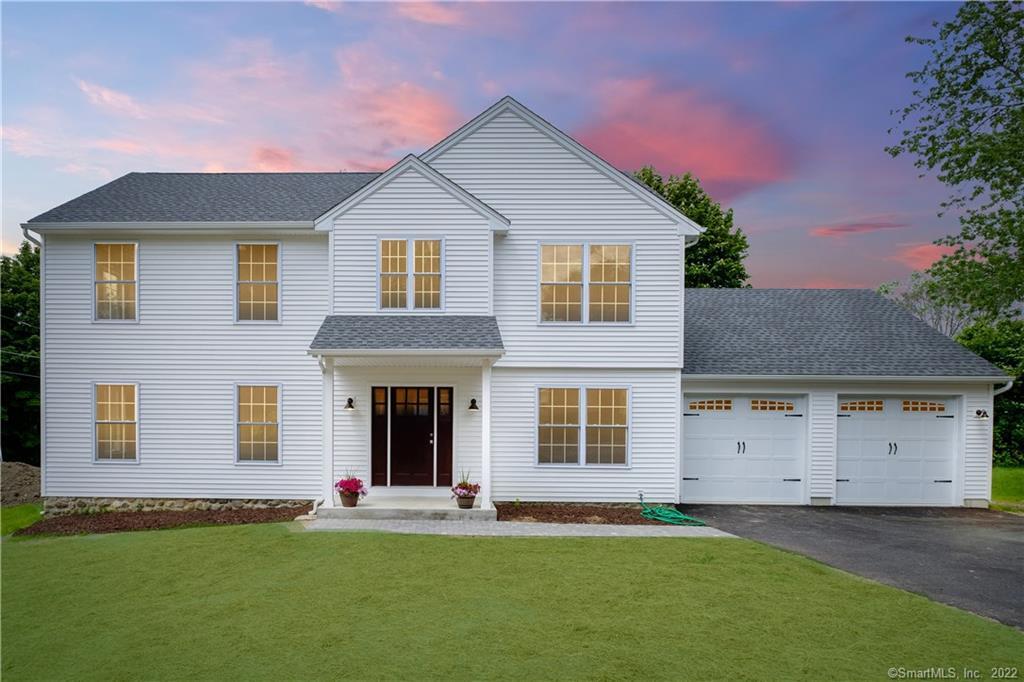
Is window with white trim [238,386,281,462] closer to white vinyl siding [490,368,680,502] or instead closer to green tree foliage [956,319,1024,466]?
white vinyl siding [490,368,680,502]

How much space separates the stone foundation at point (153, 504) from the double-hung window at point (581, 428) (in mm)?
5761

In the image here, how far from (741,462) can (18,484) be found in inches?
833

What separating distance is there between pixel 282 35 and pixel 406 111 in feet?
12.3

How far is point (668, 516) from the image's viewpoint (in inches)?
446

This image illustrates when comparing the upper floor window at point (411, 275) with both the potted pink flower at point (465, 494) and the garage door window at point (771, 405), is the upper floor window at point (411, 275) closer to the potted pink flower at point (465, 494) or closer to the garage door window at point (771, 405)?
the potted pink flower at point (465, 494)

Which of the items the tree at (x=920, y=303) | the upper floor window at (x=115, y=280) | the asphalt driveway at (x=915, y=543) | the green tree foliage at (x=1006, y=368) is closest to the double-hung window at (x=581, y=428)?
the asphalt driveway at (x=915, y=543)

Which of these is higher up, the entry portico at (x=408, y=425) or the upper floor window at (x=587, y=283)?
the upper floor window at (x=587, y=283)

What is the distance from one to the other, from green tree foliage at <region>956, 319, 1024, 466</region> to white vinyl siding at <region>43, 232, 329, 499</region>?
68.9 feet

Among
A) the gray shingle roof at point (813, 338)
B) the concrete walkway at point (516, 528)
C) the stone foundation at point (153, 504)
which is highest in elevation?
the gray shingle roof at point (813, 338)

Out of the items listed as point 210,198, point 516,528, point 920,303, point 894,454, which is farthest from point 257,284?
point 920,303

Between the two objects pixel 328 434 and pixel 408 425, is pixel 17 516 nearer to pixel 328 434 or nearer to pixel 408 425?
pixel 328 434

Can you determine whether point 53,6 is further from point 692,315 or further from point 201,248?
point 692,315

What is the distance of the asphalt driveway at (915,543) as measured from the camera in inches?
305

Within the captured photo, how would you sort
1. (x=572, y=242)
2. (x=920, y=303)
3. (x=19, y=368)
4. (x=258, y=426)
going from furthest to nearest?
(x=920, y=303) < (x=19, y=368) < (x=258, y=426) < (x=572, y=242)
